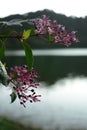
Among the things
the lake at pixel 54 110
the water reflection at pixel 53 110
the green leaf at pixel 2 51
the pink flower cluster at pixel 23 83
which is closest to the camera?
the pink flower cluster at pixel 23 83

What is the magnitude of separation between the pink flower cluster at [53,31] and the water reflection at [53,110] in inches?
666

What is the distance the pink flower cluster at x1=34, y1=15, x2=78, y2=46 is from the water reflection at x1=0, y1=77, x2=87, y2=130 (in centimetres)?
1691

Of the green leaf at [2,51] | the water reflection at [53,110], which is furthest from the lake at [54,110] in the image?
the green leaf at [2,51]

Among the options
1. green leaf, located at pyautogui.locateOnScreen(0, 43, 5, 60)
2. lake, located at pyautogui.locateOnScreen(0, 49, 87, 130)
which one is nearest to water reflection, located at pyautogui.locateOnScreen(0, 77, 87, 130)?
lake, located at pyautogui.locateOnScreen(0, 49, 87, 130)

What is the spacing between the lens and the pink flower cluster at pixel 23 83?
172 cm

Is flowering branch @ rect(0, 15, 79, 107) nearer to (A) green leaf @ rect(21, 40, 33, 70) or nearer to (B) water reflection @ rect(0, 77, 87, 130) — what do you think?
(A) green leaf @ rect(21, 40, 33, 70)

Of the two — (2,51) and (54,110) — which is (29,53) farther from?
(54,110)

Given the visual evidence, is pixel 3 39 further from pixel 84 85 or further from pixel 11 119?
pixel 84 85

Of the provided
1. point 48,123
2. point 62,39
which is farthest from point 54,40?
point 48,123

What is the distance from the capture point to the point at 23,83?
5.69 feet

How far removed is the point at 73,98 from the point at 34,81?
2626cm

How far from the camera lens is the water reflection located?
778 inches

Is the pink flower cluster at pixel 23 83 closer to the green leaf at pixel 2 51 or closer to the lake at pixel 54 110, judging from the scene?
the green leaf at pixel 2 51

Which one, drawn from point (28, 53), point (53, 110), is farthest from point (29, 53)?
point (53, 110)
